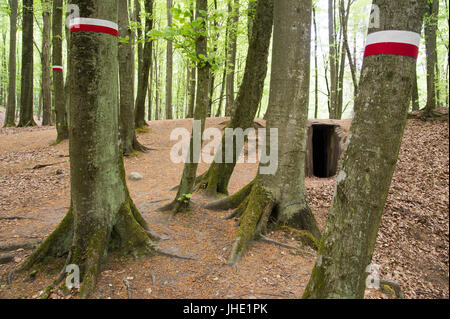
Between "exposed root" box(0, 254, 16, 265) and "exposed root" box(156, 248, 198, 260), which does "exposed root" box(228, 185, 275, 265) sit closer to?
"exposed root" box(156, 248, 198, 260)

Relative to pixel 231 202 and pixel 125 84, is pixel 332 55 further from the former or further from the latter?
pixel 231 202

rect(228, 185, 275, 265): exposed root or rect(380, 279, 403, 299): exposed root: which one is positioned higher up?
rect(228, 185, 275, 265): exposed root

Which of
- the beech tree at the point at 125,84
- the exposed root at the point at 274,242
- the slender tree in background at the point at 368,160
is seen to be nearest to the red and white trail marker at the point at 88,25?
the slender tree in background at the point at 368,160

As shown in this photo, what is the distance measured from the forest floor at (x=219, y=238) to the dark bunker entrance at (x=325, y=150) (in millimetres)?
1266

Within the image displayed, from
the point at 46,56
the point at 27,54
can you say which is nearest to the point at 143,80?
the point at 46,56

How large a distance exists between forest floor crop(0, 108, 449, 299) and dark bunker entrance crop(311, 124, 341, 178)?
1266mm

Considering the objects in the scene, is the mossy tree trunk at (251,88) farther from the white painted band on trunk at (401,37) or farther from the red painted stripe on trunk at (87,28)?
the white painted band on trunk at (401,37)

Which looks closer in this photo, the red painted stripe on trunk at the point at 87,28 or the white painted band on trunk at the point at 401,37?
the white painted band on trunk at the point at 401,37

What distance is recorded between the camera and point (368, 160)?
1.87 meters

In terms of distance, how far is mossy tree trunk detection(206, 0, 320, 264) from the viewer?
4297mm

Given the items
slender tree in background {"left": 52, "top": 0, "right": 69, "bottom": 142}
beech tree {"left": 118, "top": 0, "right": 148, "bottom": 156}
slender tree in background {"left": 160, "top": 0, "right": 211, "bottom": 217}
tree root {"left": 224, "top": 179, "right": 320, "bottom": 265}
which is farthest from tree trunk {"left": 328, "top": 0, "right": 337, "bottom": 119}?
tree root {"left": 224, "top": 179, "right": 320, "bottom": 265}

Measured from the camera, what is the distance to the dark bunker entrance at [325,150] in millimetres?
9016

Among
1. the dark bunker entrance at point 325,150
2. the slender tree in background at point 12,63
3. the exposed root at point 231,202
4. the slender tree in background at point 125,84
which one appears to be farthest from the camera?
the slender tree in background at point 12,63

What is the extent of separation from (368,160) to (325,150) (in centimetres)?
831
